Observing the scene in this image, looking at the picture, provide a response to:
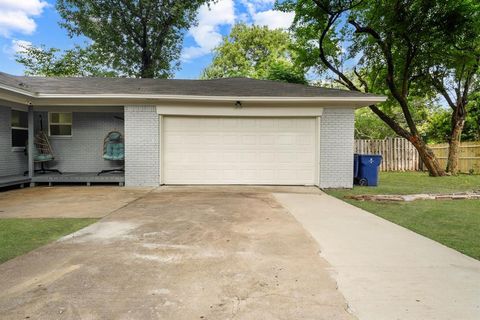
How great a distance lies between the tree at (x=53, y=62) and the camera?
23547mm

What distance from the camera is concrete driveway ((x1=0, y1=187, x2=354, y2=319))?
2391mm

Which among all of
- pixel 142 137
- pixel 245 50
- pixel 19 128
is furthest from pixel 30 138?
pixel 245 50

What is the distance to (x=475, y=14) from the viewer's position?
35.9 feet

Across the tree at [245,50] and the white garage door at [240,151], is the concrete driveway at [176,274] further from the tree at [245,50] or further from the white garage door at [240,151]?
the tree at [245,50]

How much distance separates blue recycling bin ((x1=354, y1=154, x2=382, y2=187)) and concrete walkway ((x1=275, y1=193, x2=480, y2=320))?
5.12 meters

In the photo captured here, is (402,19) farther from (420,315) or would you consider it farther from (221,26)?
(221,26)

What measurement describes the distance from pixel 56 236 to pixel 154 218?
1529 millimetres

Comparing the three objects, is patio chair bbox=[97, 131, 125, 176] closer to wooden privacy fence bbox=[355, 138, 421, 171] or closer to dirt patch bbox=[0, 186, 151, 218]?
dirt patch bbox=[0, 186, 151, 218]

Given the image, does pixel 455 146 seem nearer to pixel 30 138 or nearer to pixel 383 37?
pixel 383 37

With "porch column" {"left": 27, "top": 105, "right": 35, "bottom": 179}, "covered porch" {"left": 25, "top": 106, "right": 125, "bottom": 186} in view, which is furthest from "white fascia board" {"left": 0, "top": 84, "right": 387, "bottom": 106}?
"covered porch" {"left": 25, "top": 106, "right": 125, "bottom": 186}

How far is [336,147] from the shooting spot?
9609 mm

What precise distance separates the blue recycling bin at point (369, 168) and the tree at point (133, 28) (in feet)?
54.8

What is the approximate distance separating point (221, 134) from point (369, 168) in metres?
5.01

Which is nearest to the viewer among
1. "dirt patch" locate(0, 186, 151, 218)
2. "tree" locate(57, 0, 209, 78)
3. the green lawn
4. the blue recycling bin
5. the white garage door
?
the green lawn
